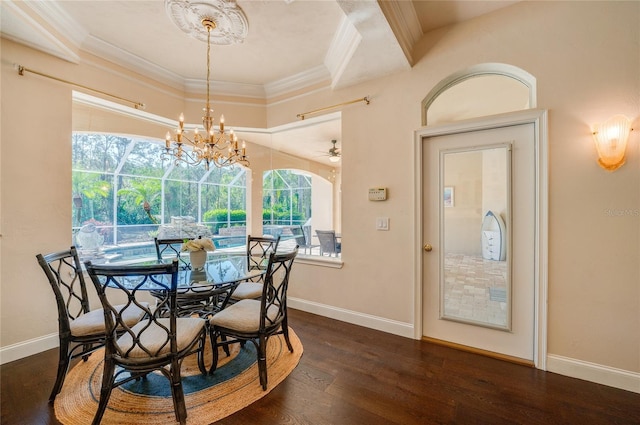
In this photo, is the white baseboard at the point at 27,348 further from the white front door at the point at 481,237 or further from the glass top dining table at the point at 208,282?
the white front door at the point at 481,237

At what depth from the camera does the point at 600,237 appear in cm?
198

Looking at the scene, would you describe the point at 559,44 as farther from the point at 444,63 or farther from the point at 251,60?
the point at 251,60

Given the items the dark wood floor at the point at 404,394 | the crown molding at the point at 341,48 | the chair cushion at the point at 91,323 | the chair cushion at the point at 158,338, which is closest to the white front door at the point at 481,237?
the dark wood floor at the point at 404,394

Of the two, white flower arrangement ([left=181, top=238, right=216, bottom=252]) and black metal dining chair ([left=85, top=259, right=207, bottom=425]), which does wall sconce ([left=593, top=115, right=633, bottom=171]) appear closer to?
black metal dining chair ([left=85, top=259, right=207, bottom=425])

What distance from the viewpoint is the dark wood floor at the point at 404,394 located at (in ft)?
5.41

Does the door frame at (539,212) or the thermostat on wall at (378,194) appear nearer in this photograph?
the door frame at (539,212)

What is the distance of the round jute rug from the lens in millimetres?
1638

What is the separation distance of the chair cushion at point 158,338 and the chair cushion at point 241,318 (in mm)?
170

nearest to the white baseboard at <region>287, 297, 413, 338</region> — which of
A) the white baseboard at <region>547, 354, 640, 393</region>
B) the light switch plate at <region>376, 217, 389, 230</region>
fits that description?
the light switch plate at <region>376, 217, 389, 230</region>

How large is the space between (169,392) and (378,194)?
2570 millimetres

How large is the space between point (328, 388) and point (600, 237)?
2423 millimetres

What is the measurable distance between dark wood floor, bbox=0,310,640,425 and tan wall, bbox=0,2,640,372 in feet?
1.13

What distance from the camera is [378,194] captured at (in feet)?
9.50

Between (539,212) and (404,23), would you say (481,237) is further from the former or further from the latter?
(404,23)
